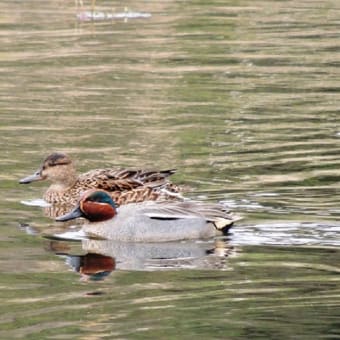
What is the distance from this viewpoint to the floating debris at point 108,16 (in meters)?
29.0

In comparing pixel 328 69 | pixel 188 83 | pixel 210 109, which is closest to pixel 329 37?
pixel 328 69

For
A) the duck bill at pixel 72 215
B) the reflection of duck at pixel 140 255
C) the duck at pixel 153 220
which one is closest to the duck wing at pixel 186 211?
the duck at pixel 153 220

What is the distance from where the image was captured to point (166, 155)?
16469mm

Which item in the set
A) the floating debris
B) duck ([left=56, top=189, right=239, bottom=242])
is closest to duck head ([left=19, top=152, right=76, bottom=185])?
duck ([left=56, top=189, right=239, bottom=242])

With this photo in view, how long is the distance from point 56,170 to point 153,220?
7.64 ft

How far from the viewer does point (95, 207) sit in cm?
1323

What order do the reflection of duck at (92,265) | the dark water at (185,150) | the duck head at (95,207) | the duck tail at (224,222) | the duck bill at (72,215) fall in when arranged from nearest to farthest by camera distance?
the dark water at (185,150) < the reflection of duck at (92,265) < the duck tail at (224,222) < the duck head at (95,207) < the duck bill at (72,215)

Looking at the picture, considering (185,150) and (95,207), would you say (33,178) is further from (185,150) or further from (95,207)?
(185,150)

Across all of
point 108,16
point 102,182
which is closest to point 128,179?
point 102,182

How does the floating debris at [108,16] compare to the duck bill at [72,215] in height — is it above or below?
below

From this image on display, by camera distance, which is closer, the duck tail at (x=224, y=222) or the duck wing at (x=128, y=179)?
the duck tail at (x=224, y=222)

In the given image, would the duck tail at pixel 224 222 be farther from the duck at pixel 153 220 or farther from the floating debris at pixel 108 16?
the floating debris at pixel 108 16

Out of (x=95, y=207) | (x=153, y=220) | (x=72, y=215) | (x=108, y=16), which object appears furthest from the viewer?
(x=108, y=16)

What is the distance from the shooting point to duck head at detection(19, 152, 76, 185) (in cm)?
1499
